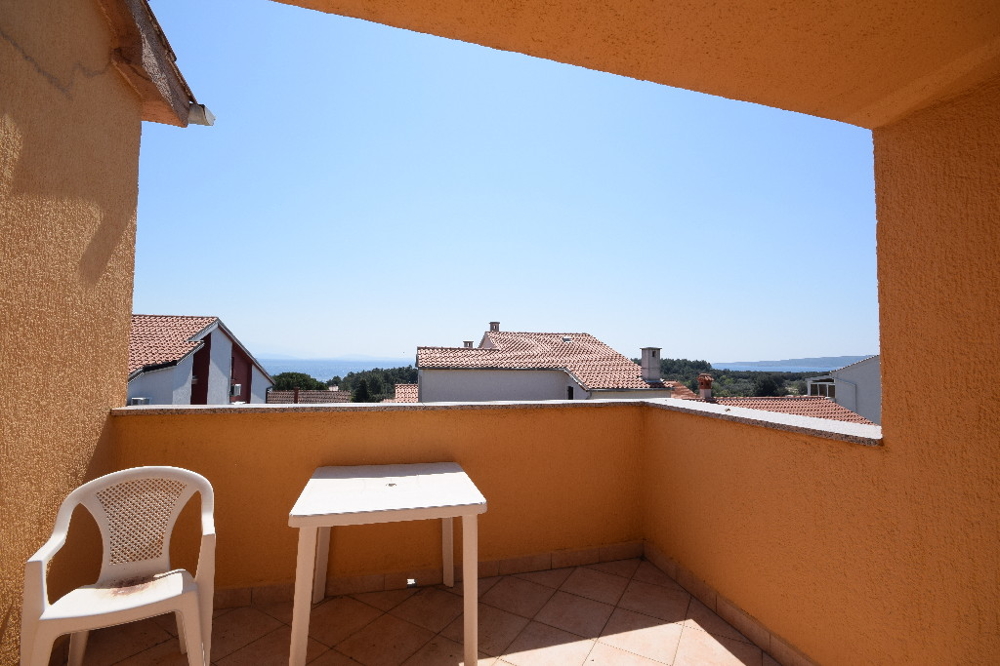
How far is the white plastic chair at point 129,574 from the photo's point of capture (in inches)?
51.1

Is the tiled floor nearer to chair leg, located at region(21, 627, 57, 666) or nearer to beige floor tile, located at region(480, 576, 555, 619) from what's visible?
beige floor tile, located at region(480, 576, 555, 619)

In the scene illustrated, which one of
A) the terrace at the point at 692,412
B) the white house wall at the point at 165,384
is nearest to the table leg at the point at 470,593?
the terrace at the point at 692,412

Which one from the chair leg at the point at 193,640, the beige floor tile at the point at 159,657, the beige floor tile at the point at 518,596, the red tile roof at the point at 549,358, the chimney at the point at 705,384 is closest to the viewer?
the chair leg at the point at 193,640

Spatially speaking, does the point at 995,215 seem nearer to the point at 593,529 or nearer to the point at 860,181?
the point at 860,181

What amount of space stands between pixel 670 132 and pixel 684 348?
2833cm

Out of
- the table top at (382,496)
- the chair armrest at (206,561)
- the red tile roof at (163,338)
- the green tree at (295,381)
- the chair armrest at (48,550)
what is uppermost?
the red tile roof at (163,338)

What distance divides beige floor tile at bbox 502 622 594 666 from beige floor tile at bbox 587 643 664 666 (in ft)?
0.11

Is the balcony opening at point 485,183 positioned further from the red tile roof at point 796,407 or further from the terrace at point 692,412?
the red tile roof at point 796,407

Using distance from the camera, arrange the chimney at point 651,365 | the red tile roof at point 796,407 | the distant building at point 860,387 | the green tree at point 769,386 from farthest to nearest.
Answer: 1. the green tree at point 769,386
2. the distant building at point 860,387
3. the chimney at point 651,365
4. the red tile roof at point 796,407

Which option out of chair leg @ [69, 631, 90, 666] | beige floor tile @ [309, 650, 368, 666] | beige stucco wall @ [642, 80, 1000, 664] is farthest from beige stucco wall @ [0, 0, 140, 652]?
beige stucco wall @ [642, 80, 1000, 664]

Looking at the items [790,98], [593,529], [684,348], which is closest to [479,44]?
[790,98]

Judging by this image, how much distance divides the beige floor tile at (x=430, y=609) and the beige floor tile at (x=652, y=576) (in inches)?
46.1

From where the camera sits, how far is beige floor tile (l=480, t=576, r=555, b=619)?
2301 millimetres

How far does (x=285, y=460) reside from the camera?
7.80 feet
